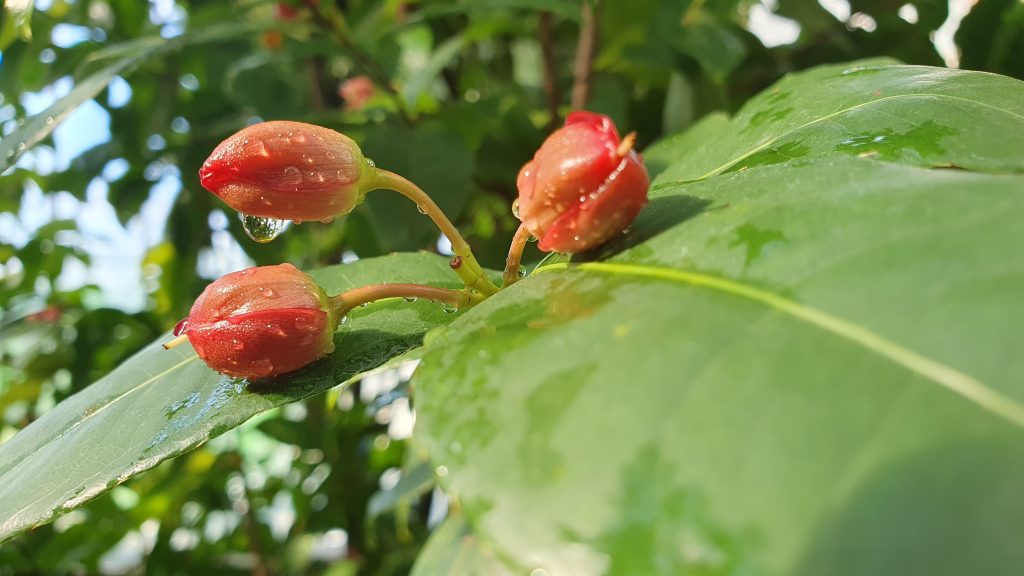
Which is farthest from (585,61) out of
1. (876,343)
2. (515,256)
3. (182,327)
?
(876,343)

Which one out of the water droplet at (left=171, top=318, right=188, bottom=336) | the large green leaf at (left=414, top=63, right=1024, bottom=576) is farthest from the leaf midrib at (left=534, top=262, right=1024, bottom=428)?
the water droplet at (left=171, top=318, right=188, bottom=336)

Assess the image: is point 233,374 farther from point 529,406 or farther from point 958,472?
point 958,472

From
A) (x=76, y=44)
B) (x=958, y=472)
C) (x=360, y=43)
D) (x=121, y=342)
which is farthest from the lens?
(x=121, y=342)

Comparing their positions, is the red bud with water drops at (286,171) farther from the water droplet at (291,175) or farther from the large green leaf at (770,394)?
the large green leaf at (770,394)

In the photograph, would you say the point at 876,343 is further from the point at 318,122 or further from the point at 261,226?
Answer: the point at 318,122

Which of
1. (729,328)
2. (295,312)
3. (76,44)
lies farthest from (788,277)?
(76,44)

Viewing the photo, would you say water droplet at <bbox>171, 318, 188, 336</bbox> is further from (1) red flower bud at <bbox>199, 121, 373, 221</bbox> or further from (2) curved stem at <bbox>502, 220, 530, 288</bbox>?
(2) curved stem at <bbox>502, 220, 530, 288</bbox>
